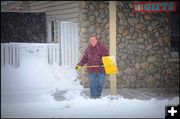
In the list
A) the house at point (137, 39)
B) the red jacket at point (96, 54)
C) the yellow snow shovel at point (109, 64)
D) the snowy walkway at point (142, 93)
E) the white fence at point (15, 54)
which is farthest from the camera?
the white fence at point (15, 54)

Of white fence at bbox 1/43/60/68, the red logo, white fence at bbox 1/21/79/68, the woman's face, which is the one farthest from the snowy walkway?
white fence at bbox 1/43/60/68

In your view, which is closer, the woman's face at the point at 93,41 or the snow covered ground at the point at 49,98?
the snow covered ground at the point at 49,98

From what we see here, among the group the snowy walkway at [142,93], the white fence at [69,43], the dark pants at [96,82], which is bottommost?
the snowy walkway at [142,93]

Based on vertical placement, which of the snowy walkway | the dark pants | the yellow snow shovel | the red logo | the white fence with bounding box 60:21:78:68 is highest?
the red logo

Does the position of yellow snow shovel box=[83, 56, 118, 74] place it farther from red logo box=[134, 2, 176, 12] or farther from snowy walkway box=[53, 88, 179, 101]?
red logo box=[134, 2, 176, 12]

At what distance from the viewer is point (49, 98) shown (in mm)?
10344

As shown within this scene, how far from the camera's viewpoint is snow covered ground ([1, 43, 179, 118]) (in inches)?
330

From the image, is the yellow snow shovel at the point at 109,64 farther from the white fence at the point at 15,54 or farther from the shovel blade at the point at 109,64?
the white fence at the point at 15,54

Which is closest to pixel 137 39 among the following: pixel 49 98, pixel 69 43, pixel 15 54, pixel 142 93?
pixel 142 93

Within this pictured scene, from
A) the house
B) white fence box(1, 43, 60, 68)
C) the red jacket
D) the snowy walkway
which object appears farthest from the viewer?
white fence box(1, 43, 60, 68)

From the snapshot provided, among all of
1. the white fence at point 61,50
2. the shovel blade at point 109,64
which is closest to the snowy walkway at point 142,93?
the shovel blade at point 109,64

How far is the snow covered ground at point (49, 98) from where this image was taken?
8375 millimetres

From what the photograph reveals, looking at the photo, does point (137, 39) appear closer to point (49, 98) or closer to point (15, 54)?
point (49, 98)

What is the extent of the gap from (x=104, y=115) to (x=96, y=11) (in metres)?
4.64
